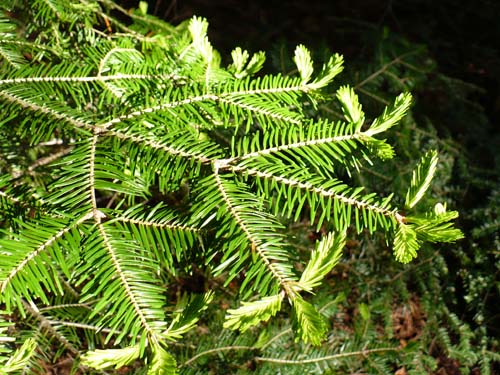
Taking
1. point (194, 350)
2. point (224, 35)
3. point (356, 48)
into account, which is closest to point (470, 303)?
point (194, 350)

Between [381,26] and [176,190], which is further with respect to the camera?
[381,26]

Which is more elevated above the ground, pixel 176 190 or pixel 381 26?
pixel 381 26

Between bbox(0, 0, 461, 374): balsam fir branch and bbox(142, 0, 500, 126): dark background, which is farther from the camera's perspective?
Result: bbox(142, 0, 500, 126): dark background

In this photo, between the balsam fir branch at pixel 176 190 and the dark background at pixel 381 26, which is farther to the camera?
the dark background at pixel 381 26

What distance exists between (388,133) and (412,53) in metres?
0.46

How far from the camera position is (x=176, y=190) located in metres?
1.03

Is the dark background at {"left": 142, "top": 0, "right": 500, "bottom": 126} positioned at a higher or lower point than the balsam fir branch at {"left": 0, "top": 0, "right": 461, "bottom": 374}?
higher

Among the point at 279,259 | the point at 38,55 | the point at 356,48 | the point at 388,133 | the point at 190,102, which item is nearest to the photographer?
the point at 279,259

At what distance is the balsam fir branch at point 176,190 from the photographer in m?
0.78

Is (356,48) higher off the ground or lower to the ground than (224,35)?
higher

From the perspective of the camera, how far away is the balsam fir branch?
0.78 metres

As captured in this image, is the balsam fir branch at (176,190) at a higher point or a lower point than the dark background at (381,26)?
lower

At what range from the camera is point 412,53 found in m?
2.46

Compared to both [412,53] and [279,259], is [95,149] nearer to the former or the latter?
[279,259]
